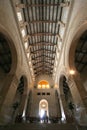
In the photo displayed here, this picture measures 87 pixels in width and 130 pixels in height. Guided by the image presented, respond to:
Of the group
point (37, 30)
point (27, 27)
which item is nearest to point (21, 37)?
point (27, 27)

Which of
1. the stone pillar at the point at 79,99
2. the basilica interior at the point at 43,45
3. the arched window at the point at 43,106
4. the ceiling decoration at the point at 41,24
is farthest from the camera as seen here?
the arched window at the point at 43,106

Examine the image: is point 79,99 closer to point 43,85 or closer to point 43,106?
point 43,106

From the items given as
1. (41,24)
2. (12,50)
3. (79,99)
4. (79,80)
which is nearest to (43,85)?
(41,24)

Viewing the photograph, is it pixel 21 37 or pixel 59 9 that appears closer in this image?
pixel 59 9

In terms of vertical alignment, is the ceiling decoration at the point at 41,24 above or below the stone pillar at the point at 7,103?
above

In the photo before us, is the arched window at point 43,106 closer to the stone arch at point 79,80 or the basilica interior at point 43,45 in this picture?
the basilica interior at point 43,45

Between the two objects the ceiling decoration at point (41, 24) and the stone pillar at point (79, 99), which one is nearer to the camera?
the stone pillar at point (79, 99)

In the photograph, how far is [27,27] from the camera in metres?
13.6

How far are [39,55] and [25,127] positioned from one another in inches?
458

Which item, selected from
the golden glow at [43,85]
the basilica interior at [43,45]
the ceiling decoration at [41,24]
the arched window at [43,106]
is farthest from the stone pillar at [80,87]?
the golden glow at [43,85]

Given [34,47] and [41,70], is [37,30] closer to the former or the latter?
[34,47]

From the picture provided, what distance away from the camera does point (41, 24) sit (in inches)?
543

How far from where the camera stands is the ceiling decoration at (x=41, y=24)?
11087mm

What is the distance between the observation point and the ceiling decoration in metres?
11.1
